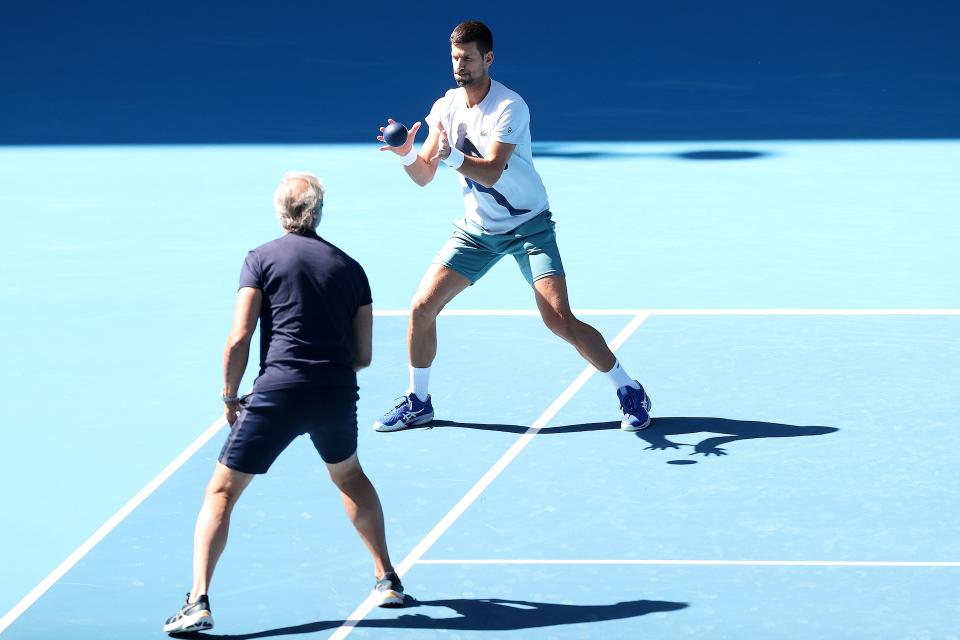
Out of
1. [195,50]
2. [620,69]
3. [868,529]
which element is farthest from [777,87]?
[868,529]

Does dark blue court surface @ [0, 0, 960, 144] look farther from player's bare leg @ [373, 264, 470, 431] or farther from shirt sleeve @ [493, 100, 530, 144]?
shirt sleeve @ [493, 100, 530, 144]

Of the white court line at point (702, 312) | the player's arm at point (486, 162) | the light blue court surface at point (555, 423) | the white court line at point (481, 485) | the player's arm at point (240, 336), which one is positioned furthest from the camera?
the white court line at point (702, 312)

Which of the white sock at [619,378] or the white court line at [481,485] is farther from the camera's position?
the white sock at [619,378]

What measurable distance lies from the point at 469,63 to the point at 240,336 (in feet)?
8.90

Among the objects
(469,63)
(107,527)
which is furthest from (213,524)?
(469,63)

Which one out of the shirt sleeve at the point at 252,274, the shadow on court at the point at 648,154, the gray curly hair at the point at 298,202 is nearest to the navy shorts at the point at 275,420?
the shirt sleeve at the point at 252,274

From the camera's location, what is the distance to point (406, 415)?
917cm

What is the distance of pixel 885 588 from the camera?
7.03 m

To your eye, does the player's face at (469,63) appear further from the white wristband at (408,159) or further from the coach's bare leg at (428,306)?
the coach's bare leg at (428,306)

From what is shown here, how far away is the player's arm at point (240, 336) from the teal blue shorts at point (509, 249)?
8.52ft

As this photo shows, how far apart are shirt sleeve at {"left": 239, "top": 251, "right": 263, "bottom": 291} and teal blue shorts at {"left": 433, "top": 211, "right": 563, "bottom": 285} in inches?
101

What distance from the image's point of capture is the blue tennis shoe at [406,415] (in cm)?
915

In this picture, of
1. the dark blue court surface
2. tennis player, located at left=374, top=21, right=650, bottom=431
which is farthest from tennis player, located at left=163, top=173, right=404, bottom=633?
the dark blue court surface

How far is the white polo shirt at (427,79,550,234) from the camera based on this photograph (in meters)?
8.75
